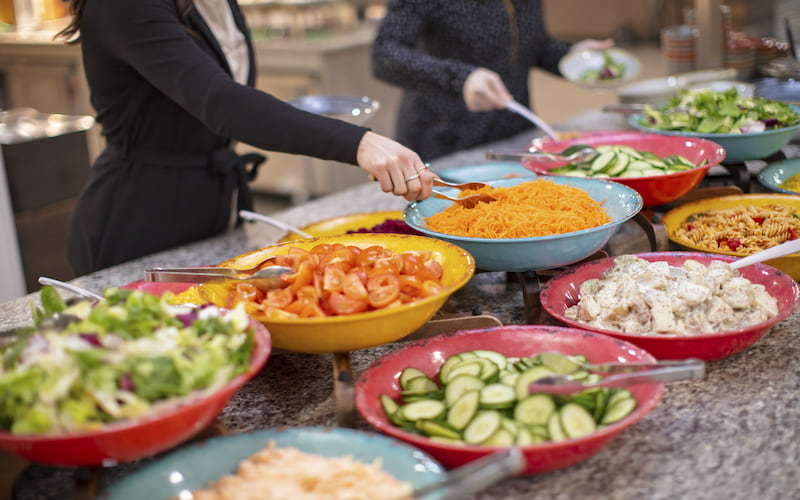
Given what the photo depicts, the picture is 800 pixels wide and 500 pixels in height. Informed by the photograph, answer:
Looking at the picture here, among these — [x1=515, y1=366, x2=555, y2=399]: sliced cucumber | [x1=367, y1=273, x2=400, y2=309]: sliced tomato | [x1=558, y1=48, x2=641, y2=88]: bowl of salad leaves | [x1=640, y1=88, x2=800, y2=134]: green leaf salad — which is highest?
[x1=558, y1=48, x2=641, y2=88]: bowl of salad leaves

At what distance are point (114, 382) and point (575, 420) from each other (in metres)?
0.58

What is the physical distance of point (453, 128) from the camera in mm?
3125

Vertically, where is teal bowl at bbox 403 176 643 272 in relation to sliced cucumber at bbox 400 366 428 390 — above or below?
above

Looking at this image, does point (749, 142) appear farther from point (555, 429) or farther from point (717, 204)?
point (555, 429)

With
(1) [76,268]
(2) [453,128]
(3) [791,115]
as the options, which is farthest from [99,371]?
(2) [453,128]

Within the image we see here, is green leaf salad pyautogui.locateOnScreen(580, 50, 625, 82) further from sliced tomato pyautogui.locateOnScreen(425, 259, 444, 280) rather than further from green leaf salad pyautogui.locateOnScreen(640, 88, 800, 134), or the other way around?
sliced tomato pyautogui.locateOnScreen(425, 259, 444, 280)

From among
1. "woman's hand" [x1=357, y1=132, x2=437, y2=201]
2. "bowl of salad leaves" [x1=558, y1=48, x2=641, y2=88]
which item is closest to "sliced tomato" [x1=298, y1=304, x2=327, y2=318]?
"woman's hand" [x1=357, y1=132, x2=437, y2=201]

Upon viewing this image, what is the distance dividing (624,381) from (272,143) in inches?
32.8

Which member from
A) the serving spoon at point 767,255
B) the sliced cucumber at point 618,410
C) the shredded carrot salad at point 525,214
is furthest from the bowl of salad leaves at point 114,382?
the serving spoon at point 767,255

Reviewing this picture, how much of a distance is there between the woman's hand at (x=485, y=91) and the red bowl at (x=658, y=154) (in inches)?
14.5

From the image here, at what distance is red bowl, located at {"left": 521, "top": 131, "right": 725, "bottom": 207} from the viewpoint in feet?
5.84

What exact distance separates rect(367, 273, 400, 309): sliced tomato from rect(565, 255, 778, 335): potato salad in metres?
0.34

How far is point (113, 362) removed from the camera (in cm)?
93

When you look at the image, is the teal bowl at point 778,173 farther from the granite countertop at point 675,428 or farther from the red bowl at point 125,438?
the red bowl at point 125,438
